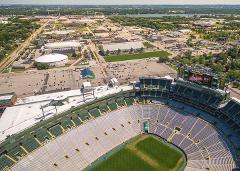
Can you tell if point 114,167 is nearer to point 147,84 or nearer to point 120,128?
point 120,128

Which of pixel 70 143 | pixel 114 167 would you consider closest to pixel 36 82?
pixel 70 143

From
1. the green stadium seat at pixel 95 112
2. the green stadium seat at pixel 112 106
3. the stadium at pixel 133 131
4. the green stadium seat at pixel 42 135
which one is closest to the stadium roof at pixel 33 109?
the stadium at pixel 133 131

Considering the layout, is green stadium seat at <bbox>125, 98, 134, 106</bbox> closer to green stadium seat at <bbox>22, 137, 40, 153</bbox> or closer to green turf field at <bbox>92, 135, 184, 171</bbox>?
green turf field at <bbox>92, 135, 184, 171</bbox>

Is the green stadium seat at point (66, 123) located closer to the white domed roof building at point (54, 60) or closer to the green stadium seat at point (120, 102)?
the green stadium seat at point (120, 102)

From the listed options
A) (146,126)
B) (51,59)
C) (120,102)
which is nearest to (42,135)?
(120,102)

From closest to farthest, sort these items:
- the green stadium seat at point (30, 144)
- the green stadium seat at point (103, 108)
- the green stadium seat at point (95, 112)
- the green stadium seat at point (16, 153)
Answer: the green stadium seat at point (16, 153) → the green stadium seat at point (30, 144) → the green stadium seat at point (95, 112) → the green stadium seat at point (103, 108)

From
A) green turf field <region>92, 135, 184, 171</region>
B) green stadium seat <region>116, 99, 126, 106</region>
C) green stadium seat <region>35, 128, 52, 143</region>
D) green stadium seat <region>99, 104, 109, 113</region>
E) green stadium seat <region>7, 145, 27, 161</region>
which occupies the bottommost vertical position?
green turf field <region>92, 135, 184, 171</region>

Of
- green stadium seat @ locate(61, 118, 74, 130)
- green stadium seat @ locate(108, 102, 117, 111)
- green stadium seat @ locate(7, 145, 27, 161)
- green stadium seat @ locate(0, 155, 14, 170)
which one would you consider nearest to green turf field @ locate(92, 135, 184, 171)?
green stadium seat @ locate(108, 102, 117, 111)

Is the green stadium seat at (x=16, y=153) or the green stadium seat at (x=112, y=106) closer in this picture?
the green stadium seat at (x=16, y=153)
